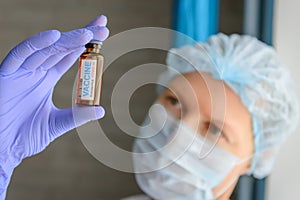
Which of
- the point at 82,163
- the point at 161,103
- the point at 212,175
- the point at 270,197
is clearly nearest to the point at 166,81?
the point at 161,103

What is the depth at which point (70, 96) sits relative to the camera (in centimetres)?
260

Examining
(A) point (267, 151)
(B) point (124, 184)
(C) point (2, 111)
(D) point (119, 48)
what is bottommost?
(B) point (124, 184)

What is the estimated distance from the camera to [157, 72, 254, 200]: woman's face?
1.69 meters

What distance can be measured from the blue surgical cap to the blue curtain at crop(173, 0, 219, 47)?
0.05 metres

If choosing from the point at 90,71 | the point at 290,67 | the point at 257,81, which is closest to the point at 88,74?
the point at 90,71

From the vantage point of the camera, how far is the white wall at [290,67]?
5.89ft

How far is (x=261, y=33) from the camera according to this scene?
1891mm

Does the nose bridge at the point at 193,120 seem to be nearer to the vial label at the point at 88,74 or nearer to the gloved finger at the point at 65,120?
the gloved finger at the point at 65,120

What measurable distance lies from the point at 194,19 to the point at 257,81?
304 millimetres

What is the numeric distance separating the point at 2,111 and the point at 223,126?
27.3 inches

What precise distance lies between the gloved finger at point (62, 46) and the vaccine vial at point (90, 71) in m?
0.03

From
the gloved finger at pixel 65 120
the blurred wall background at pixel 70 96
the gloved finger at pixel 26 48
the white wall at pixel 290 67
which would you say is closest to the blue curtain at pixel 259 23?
the white wall at pixel 290 67

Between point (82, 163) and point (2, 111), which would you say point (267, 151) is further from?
point (82, 163)

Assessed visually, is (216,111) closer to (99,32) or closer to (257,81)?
(257,81)
